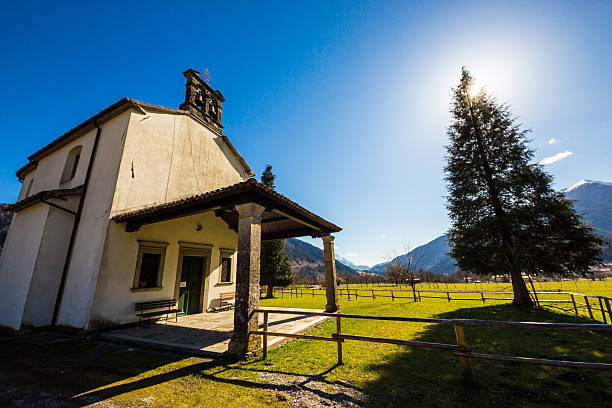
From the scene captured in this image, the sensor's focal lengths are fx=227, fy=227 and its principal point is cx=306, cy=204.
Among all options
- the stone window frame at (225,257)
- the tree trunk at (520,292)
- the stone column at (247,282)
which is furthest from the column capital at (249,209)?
the tree trunk at (520,292)

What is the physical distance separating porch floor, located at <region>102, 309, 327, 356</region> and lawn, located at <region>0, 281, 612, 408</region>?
29 cm

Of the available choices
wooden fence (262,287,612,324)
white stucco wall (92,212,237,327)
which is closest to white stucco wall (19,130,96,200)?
white stucco wall (92,212,237,327)

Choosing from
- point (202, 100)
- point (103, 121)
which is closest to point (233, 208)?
point (103, 121)

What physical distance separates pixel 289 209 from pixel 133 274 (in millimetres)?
6151

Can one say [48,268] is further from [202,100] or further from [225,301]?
[202,100]

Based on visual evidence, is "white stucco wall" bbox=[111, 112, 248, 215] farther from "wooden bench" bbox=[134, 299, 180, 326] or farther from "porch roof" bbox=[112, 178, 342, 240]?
"wooden bench" bbox=[134, 299, 180, 326]

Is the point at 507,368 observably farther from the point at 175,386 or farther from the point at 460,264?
the point at 460,264

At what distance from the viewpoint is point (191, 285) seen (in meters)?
10.1

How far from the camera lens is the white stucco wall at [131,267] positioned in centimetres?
737

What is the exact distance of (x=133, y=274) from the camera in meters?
8.14

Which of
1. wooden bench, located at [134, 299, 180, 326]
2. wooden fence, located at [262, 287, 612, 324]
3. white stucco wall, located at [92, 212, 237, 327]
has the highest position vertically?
white stucco wall, located at [92, 212, 237, 327]

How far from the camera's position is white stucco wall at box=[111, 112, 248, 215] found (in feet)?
28.3

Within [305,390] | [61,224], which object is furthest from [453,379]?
[61,224]

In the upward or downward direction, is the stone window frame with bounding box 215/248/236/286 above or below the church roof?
below
